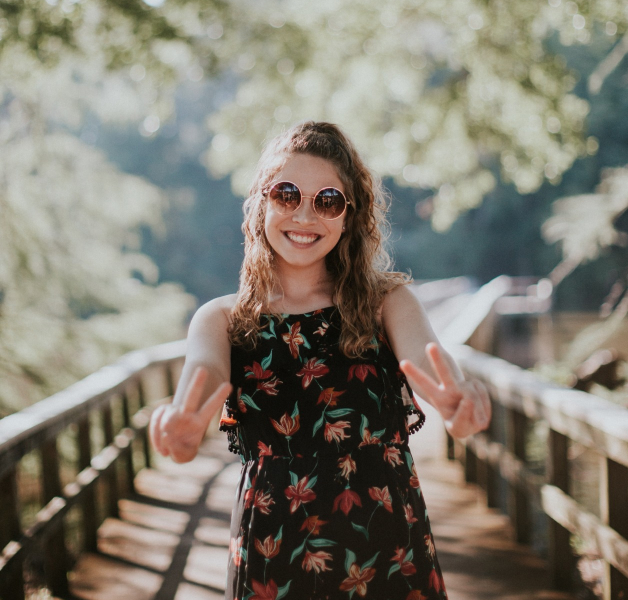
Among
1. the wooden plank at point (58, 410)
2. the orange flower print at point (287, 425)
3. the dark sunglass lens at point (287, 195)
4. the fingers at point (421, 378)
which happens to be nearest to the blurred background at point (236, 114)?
the wooden plank at point (58, 410)

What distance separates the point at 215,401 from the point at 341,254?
0.61 metres

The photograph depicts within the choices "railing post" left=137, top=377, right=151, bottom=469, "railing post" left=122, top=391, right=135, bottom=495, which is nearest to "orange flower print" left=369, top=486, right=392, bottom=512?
"railing post" left=122, top=391, right=135, bottom=495

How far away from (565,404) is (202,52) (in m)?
5.12

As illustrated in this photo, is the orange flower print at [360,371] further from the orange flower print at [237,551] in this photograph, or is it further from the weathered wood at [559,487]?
the weathered wood at [559,487]

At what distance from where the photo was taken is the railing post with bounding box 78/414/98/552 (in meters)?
3.48

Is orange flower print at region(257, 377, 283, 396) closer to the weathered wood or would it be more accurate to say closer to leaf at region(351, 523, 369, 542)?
leaf at region(351, 523, 369, 542)

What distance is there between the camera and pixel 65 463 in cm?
545

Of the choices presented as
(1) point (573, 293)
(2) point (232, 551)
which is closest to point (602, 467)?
(2) point (232, 551)

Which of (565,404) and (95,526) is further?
(95,526)

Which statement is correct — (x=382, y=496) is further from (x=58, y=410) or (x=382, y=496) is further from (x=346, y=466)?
(x=58, y=410)

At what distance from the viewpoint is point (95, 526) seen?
11.6ft

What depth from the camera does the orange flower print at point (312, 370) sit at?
163 cm

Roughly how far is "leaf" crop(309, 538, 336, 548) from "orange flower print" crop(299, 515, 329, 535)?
0.02 metres

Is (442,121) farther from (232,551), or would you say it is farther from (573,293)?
(573,293)
